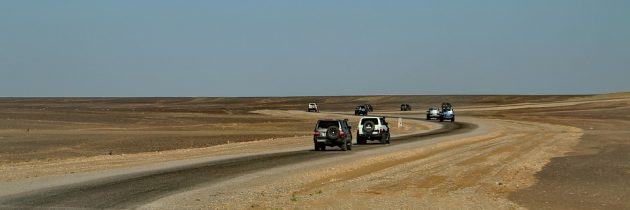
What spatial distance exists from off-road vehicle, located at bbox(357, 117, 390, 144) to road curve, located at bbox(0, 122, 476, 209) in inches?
590

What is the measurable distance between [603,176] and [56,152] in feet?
77.2

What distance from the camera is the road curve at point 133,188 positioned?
51.8 ft

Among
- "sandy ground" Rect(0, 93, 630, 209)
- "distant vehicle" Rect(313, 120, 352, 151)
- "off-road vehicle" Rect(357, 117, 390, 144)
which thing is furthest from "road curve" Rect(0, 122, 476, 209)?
"off-road vehicle" Rect(357, 117, 390, 144)

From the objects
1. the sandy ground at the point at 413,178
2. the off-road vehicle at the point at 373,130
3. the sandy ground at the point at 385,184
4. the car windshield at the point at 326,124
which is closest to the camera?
the sandy ground at the point at 385,184

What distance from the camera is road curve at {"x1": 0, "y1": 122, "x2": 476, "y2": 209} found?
15.8 meters

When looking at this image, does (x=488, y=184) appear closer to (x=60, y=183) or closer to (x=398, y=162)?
(x=398, y=162)

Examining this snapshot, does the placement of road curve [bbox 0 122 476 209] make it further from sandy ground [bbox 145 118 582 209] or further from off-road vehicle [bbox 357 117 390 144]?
off-road vehicle [bbox 357 117 390 144]

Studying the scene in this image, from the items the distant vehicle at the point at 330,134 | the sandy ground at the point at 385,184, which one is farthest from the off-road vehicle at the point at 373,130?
the sandy ground at the point at 385,184

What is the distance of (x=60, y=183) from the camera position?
20.0 m

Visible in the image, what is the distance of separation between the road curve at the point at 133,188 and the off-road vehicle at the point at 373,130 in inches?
590

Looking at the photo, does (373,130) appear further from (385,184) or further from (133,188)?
(133,188)

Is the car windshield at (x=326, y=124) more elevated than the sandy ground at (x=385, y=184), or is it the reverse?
the car windshield at (x=326, y=124)

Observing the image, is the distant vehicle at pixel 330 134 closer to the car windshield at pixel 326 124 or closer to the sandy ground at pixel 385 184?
the car windshield at pixel 326 124

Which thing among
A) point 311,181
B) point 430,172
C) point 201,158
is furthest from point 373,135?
point 311,181
